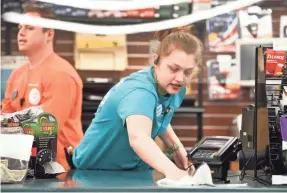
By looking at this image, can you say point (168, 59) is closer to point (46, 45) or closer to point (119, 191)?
point (119, 191)

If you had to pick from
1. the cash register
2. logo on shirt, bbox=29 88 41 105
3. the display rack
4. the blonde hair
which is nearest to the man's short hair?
logo on shirt, bbox=29 88 41 105

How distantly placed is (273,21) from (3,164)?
4.31 meters

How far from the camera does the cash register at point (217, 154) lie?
98.9 inches

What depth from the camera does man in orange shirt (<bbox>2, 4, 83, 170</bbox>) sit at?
15.1 ft

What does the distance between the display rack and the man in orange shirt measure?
214 centimetres

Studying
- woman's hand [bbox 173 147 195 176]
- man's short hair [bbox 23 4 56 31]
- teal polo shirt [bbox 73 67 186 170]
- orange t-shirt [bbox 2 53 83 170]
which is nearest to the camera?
teal polo shirt [bbox 73 67 186 170]

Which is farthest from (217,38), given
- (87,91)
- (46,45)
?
(46,45)

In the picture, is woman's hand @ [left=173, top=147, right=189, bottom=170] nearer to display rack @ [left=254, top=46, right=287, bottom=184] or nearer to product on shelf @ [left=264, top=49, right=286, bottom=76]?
display rack @ [left=254, top=46, right=287, bottom=184]

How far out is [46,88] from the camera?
465 centimetres

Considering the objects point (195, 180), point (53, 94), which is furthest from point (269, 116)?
point (53, 94)

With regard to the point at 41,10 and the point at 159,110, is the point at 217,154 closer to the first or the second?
the point at 159,110

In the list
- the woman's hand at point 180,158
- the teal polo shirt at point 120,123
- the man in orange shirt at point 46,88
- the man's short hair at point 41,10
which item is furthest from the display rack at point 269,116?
the man's short hair at point 41,10

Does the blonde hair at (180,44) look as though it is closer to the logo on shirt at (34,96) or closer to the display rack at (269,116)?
the display rack at (269,116)

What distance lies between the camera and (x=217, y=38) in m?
6.11
